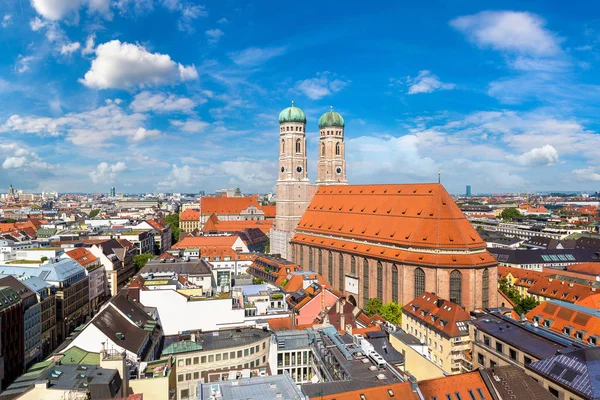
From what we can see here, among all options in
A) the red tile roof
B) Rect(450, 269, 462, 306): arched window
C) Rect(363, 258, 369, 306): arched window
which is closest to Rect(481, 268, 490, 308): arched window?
Rect(450, 269, 462, 306): arched window

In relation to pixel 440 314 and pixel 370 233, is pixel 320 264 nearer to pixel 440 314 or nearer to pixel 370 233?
pixel 370 233

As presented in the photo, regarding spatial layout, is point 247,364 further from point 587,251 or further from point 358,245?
point 587,251

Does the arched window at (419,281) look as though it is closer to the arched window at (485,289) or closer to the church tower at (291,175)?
the arched window at (485,289)

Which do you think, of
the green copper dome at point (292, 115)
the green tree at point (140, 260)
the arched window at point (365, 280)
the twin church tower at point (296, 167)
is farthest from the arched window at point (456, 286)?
the green tree at point (140, 260)

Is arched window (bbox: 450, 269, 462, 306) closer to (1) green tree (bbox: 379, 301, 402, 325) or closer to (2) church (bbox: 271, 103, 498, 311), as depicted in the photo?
(2) church (bbox: 271, 103, 498, 311)

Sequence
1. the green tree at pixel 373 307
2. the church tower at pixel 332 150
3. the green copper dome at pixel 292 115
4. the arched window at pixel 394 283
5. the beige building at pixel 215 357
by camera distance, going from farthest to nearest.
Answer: the church tower at pixel 332 150
the green copper dome at pixel 292 115
the arched window at pixel 394 283
the green tree at pixel 373 307
the beige building at pixel 215 357

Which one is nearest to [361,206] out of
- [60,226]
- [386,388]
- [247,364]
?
[247,364]

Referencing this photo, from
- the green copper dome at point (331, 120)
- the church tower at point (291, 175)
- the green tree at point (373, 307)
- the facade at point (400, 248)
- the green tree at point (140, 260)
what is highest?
the green copper dome at point (331, 120)
